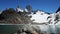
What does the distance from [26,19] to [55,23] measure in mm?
89468

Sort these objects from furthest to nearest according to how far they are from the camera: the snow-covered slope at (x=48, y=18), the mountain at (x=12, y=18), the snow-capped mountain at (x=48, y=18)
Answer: the mountain at (x=12, y=18), the snow-capped mountain at (x=48, y=18), the snow-covered slope at (x=48, y=18)

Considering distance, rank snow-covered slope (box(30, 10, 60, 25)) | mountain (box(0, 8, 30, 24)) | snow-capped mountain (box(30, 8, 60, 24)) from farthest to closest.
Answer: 1. mountain (box(0, 8, 30, 24))
2. snow-capped mountain (box(30, 8, 60, 24))
3. snow-covered slope (box(30, 10, 60, 25))

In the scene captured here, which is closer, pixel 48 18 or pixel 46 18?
pixel 48 18

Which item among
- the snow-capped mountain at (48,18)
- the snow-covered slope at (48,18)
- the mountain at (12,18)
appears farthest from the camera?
the mountain at (12,18)

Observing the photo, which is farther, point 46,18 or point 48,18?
point 46,18

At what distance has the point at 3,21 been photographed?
121 m

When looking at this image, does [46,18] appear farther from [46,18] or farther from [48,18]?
[48,18]

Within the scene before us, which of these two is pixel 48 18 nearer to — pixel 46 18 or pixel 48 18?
pixel 48 18

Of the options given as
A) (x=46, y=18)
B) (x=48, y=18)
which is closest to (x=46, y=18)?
(x=46, y=18)

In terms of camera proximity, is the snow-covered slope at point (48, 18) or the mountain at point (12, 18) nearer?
the snow-covered slope at point (48, 18)

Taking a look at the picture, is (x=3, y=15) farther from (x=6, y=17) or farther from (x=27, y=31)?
(x=27, y=31)

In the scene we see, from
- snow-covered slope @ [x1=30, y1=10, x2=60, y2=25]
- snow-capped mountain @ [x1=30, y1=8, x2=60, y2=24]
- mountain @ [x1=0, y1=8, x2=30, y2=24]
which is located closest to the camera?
snow-covered slope @ [x1=30, y1=10, x2=60, y2=25]

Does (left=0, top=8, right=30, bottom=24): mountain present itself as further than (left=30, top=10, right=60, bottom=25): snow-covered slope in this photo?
Yes

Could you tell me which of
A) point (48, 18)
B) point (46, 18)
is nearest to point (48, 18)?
point (48, 18)
